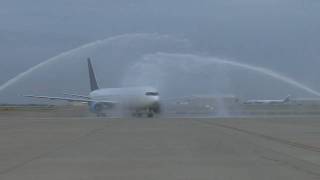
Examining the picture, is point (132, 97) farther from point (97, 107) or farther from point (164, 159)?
point (164, 159)

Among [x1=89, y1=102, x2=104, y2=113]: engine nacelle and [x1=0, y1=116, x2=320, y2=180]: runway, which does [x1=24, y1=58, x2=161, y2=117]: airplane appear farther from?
[x1=0, y1=116, x2=320, y2=180]: runway

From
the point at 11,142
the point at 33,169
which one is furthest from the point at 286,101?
the point at 33,169

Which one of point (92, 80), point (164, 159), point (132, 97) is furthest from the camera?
point (92, 80)

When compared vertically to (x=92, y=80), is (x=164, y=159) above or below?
below

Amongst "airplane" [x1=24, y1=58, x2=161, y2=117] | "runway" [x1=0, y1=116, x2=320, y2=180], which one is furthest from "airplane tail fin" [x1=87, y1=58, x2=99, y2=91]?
"runway" [x1=0, y1=116, x2=320, y2=180]

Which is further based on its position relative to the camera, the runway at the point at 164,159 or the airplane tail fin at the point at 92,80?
the airplane tail fin at the point at 92,80

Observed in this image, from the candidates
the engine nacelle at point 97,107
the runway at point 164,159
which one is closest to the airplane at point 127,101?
the engine nacelle at point 97,107

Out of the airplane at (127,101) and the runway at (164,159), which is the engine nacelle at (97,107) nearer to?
the airplane at (127,101)

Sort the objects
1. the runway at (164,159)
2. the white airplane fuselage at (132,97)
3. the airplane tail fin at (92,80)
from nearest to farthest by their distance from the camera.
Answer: the runway at (164,159) < the white airplane fuselage at (132,97) < the airplane tail fin at (92,80)

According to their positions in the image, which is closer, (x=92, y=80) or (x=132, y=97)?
(x=132, y=97)

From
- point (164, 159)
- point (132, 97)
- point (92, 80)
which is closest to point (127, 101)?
point (132, 97)

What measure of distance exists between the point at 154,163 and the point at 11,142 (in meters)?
10.7

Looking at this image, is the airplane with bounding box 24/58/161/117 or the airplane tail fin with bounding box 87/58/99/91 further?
the airplane tail fin with bounding box 87/58/99/91

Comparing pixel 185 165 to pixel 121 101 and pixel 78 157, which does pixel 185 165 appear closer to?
pixel 78 157
